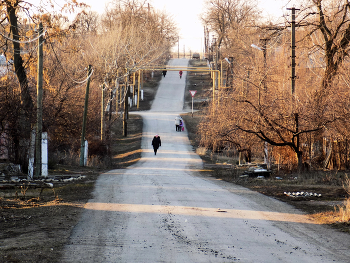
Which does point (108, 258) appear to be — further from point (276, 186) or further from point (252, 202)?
point (276, 186)

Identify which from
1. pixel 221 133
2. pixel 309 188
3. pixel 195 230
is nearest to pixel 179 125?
pixel 221 133

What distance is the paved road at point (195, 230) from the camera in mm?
7223

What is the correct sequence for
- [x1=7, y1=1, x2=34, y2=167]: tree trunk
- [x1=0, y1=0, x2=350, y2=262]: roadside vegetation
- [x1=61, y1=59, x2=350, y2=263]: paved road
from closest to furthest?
1. [x1=61, y1=59, x2=350, y2=263]: paved road
2. [x1=0, y1=0, x2=350, y2=262]: roadside vegetation
3. [x1=7, y1=1, x2=34, y2=167]: tree trunk

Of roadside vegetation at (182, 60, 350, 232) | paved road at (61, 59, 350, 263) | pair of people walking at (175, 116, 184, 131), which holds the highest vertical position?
pair of people walking at (175, 116, 184, 131)

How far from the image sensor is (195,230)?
897cm

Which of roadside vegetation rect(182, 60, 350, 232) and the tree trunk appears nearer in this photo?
roadside vegetation rect(182, 60, 350, 232)

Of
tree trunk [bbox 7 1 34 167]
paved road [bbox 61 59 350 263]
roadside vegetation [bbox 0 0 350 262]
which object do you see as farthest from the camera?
tree trunk [bbox 7 1 34 167]

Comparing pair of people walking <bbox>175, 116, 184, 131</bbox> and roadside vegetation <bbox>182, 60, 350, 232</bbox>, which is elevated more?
pair of people walking <bbox>175, 116, 184, 131</bbox>

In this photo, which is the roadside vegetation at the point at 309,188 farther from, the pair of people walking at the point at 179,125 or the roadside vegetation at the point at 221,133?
the pair of people walking at the point at 179,125

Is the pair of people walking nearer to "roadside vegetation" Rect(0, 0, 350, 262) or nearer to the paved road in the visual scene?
"roadside vegetation" Rect(0, 0, 350, 262)

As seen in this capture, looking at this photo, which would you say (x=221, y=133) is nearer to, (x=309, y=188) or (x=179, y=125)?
(x=309, y=188)

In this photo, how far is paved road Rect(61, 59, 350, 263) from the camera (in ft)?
23.7

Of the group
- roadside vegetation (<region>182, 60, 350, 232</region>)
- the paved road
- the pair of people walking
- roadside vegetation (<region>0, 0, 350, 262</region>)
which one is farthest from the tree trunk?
the pair of people walking

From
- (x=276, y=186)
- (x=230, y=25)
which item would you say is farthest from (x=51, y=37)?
(x=230, y=25)
